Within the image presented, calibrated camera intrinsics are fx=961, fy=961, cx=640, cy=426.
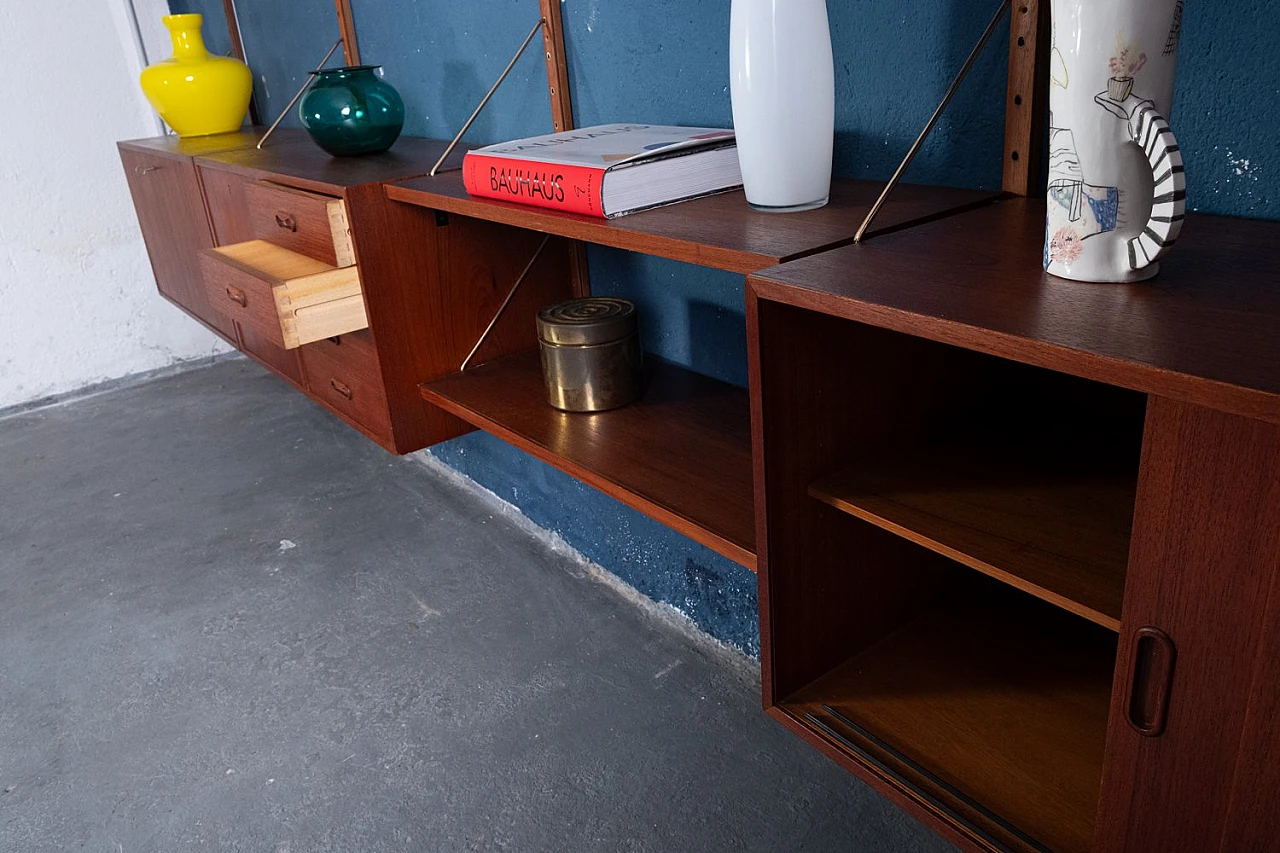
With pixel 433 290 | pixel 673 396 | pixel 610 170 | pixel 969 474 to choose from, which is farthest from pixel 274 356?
pixel 969 474

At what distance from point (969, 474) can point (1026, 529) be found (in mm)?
116

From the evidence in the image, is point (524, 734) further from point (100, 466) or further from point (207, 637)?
point (100, 466)

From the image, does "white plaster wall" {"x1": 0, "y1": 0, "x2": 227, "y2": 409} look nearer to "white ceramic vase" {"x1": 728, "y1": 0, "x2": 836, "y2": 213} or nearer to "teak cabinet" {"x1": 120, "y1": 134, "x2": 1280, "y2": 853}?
"teak cabinet" {"x1": 120, "y1": 134, "x2": 1280, "y2": 853}

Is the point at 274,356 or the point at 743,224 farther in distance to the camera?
the point at 274,356

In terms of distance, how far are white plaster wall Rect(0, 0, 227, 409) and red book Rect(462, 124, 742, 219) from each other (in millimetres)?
2533

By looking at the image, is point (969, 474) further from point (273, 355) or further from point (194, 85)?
point (194, 85)

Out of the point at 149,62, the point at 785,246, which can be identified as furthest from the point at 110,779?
the point at 149,62

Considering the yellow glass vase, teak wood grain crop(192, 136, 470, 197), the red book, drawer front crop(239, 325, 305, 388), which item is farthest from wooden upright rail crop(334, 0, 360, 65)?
the red book

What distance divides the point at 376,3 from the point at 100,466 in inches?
60.0

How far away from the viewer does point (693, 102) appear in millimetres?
1317

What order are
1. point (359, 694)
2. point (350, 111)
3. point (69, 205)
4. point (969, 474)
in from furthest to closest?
point (69, 205) < point (350, 111) < point (359, 694) < point (969, 474)

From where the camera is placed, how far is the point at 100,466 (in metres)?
2.66

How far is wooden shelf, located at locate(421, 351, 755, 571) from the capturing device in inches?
42.9

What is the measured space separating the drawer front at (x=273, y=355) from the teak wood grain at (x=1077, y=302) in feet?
4.66
